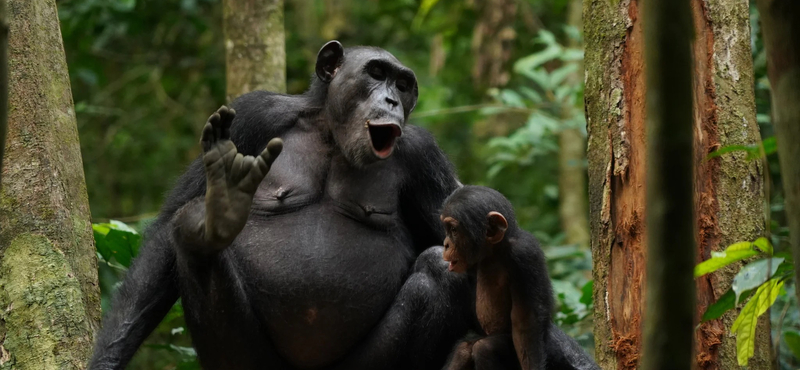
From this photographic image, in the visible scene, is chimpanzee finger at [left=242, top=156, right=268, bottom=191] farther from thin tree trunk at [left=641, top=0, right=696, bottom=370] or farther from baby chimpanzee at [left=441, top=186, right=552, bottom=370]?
thin tree trunk at [left=641, top=0, right=696, bottom=370]

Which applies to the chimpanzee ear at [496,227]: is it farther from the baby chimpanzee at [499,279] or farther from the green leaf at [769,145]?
the green leaf at [769,145]

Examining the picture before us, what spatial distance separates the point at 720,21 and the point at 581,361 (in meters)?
1.83

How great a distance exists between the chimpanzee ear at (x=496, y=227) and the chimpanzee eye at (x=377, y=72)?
1.23 m

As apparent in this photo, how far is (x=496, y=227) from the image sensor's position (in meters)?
4.27

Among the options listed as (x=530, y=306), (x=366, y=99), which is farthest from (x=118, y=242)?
(x=530, y=306)

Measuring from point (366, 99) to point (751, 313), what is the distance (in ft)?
8.33

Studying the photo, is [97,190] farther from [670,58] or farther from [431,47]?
[670,58]

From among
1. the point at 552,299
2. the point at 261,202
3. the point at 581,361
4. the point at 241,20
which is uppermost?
the point at 241,20

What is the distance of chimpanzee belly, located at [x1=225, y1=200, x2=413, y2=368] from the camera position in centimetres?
459

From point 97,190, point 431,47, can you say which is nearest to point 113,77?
point 97,190

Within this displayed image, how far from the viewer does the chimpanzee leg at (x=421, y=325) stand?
15.2ft

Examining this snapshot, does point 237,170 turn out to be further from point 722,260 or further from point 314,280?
point 722,260

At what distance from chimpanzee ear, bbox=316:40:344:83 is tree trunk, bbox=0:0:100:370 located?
1413 mm

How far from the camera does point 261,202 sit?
4891mm
